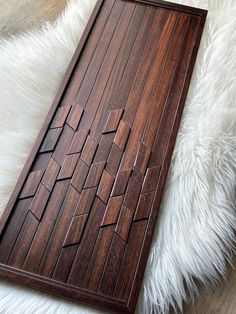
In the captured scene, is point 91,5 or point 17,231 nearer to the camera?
point 17,231

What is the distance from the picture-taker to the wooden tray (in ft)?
2.34

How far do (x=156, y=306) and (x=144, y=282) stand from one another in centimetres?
4

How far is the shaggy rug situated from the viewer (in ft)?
2.34

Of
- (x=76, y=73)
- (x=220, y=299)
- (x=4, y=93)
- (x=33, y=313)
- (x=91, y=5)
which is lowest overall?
(x=33, y=313)

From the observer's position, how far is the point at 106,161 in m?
Answer: 0.82

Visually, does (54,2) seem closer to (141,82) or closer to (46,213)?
(141,82)

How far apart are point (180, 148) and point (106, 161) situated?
0.16 metres

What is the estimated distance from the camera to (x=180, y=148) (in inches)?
32.5

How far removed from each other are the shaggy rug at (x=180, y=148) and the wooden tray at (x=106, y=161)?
2 cm

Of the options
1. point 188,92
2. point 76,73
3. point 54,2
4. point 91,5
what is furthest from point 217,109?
point 54,2

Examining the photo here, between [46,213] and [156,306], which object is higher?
[46,213]

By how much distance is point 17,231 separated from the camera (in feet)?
2.46

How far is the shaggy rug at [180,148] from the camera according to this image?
0.71 metres

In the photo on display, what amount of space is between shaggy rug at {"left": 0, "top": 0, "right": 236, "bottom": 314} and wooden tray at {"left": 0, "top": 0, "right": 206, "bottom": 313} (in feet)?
0.08
